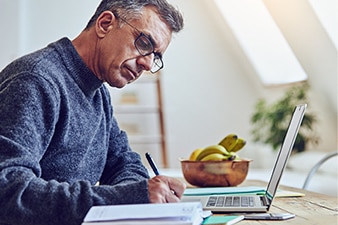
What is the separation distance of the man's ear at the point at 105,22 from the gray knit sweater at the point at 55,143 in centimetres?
8

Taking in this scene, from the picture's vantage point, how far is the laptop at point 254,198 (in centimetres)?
103

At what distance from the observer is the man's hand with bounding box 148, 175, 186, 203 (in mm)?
802

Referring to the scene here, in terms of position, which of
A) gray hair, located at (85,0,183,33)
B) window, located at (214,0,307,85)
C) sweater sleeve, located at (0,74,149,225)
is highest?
gray hair, located at (85,0,183,33)

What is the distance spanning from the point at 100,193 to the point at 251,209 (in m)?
0.38

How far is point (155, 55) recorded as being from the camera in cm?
116

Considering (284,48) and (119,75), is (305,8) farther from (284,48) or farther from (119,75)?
(119,75)

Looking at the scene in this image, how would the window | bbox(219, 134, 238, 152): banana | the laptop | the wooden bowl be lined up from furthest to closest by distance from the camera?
the window < bbox(219, 134, 238, 152): banana < the wooden bowl < the laptop

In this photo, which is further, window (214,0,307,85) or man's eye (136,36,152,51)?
window (214,0,307,85)

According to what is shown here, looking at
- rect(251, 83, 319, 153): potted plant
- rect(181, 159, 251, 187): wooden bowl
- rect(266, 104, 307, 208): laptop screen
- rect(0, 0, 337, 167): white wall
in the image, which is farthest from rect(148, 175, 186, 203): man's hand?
rect(0, 0, 337, 167): white wall

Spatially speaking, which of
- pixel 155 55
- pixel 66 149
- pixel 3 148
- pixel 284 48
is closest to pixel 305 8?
pixel 284 48

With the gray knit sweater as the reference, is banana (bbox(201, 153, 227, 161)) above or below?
below

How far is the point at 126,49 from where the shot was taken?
1.10m

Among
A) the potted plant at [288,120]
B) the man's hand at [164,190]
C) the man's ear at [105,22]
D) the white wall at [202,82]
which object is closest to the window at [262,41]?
the white wall at [202,82]

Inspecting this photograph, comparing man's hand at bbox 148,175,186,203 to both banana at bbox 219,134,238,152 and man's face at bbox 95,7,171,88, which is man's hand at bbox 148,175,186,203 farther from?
banana at bbox 219,134,238,152
